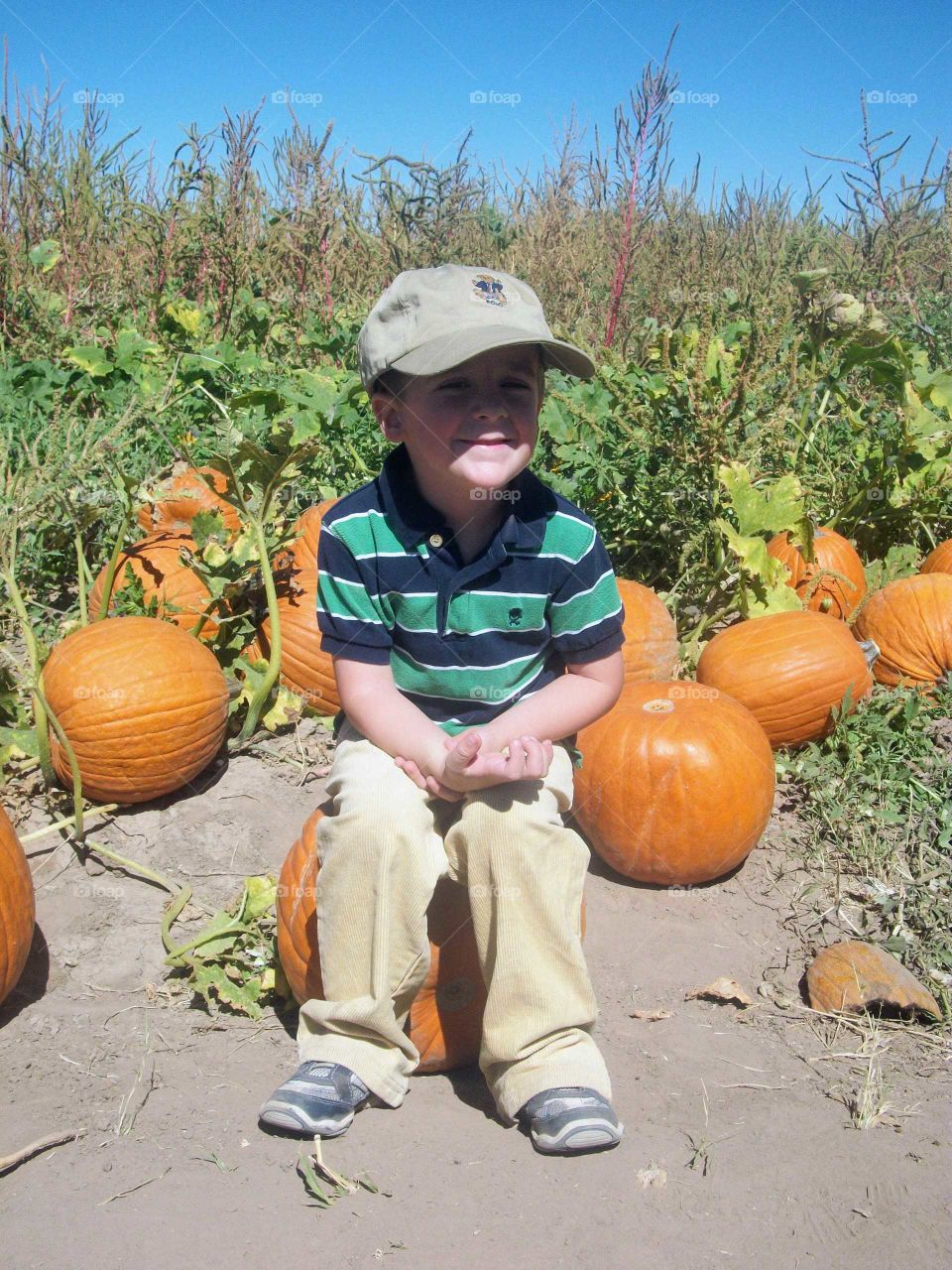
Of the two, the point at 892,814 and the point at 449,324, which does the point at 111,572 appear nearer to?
the point at 449,324

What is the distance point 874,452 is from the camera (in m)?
4.39

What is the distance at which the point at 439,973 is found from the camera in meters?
2.27

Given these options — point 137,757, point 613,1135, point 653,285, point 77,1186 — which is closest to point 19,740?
point 137,757

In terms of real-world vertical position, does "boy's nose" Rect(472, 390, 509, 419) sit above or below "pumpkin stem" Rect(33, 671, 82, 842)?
above

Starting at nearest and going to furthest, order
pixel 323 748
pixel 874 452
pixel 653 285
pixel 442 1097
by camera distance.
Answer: pixel 442 1097
pixel 323 748
pixel 874 452
pixel 653 285

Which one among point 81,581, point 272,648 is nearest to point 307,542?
point 272,648

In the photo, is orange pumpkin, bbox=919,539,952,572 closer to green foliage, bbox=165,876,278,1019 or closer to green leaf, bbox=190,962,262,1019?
green foliage, bbox=165,876,278,1019

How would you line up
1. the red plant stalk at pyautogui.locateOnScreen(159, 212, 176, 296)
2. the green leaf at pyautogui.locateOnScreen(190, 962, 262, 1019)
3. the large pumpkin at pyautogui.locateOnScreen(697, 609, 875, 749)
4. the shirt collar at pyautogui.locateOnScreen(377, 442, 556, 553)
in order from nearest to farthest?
the shirt collar at pyautogui.locateOnScreen(377, 442, 556, 553) < the green leaf at pyautogui.locateOnScreen(190, 962, 262, 1019) < the large pumpkin at pyautogui.locateOnScreen(697, 609, 875, 749) < the red plant stalk at pyautogui.locateOnScreen(159, 212, 176, 296)

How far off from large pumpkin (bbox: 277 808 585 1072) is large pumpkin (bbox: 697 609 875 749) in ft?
5.06

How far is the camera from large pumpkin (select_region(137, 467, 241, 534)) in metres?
3.78

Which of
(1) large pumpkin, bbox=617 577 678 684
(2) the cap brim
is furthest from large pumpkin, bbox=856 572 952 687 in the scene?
(2) the cap brim

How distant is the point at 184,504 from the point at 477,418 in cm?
201

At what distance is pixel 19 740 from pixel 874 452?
3.41 m

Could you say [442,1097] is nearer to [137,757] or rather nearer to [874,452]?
[137,757]
